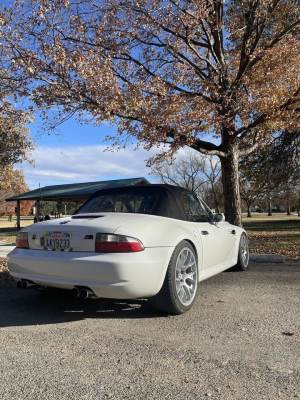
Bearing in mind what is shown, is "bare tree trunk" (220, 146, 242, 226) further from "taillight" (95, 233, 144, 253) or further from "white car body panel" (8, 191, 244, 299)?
"taillight" (95, 233, 144, 253)

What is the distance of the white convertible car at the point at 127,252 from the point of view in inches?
137

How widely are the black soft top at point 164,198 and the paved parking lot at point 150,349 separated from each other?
1.20 m

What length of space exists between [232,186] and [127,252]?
814 centimetres

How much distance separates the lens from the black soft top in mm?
4391

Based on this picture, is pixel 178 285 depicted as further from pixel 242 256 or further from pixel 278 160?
pixel 278 160

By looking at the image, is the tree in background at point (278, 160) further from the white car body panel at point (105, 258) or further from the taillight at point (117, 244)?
the taillight at point (117, 244)

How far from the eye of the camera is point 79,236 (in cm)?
369

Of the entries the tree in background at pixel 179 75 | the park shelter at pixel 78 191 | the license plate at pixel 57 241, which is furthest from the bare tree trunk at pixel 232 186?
the park shelter at pixel 78 191

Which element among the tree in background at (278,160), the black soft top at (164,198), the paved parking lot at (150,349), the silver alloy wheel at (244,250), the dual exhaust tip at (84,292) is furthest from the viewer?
the tree in background at (278,160)

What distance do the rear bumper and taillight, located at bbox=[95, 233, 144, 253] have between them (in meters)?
0.05

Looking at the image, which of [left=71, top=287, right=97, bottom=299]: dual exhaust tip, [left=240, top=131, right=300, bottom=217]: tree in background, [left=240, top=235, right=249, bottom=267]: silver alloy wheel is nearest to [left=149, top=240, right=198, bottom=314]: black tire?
[left=71, top=287, right=97, bottom=299]: dual exhaust tip

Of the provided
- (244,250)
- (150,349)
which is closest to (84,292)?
(150,349)

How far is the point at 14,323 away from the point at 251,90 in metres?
9.37

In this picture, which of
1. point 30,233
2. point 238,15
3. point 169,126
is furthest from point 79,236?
point 238,15
